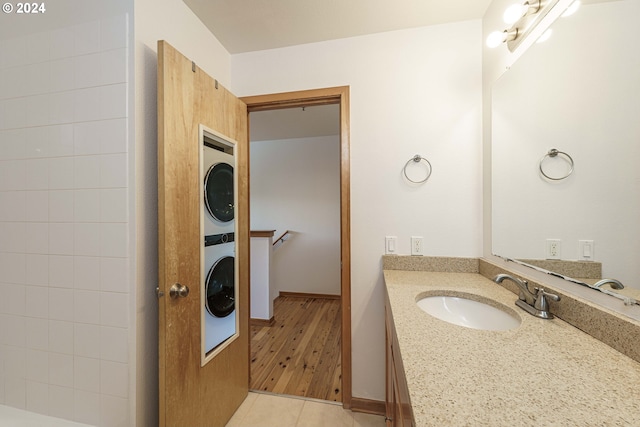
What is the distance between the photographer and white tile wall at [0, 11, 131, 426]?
105 cm

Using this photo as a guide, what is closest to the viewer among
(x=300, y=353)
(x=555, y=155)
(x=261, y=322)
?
(x=555, y=155)

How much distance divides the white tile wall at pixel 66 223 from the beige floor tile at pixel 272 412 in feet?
2.39

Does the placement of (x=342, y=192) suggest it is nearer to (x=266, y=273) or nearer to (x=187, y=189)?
(x=187, y=189)

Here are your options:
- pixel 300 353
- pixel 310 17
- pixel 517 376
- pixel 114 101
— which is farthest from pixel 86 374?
pixel 310 17

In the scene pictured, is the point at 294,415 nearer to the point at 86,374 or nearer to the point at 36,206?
the point at 86,374

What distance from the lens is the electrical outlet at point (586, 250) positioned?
2.54 feet

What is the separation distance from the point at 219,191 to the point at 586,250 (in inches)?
64.9

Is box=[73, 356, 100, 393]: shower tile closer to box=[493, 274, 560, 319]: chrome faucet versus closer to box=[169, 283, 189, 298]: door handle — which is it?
box=[169, 283, 189, 298]: door handle

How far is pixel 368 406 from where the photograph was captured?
1.52 metres

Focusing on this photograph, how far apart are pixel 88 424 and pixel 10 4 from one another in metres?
2.00

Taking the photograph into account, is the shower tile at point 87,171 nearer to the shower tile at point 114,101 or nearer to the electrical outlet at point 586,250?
the shower tile at point 114,101

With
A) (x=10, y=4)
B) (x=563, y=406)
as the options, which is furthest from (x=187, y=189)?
(x=563, y=406)

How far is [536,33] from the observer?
100 centimetres

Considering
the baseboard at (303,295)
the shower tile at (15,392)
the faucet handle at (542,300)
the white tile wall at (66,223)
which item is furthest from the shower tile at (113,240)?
the baseboard at (303,295)
